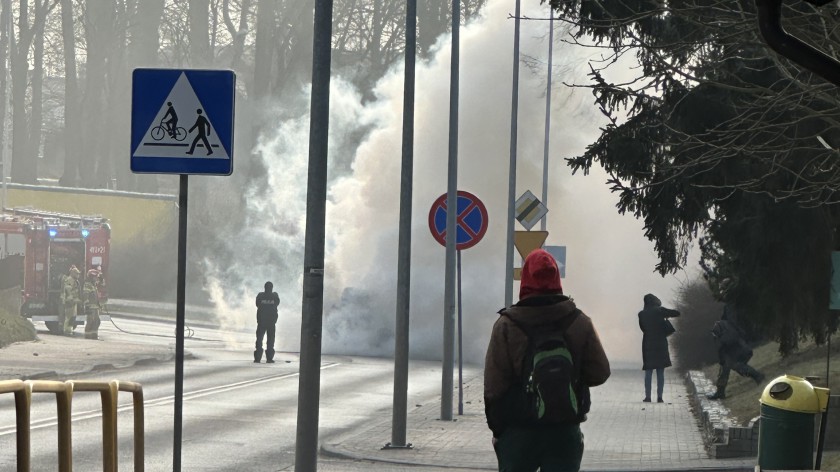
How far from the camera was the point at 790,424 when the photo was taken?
10367 millimetres

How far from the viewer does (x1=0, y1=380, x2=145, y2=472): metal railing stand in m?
7.23

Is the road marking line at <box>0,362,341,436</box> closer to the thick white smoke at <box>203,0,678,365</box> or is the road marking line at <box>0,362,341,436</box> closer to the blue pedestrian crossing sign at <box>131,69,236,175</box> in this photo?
the blue pedestrian crossing sign at <box>131,69,236,175</box>

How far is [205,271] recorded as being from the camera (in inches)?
2279

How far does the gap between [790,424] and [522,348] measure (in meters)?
3.86

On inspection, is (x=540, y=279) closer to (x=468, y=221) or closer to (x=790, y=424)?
(x=790, y=424)

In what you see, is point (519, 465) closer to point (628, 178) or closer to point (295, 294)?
point (628, 178)

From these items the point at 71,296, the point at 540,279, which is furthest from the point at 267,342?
the point at 540,279

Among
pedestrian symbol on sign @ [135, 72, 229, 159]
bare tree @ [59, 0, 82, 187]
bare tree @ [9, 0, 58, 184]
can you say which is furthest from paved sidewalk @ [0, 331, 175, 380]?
bare tree @ [59, 0, 82, 187]

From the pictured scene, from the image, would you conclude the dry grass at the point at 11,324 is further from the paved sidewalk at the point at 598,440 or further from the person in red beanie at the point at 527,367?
the person in red beanie at the point at 527,367

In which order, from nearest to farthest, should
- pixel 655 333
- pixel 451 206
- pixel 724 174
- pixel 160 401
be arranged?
pixel 724 174 < pixel 451 206 < pixel 160 401 < pixel 655 333

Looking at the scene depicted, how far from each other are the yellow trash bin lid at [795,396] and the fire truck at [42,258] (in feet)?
90.7

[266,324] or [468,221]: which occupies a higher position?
[468,221]

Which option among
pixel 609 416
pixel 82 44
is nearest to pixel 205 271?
pixel 82 44

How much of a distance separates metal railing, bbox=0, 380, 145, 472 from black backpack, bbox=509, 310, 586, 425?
91.0 inches
